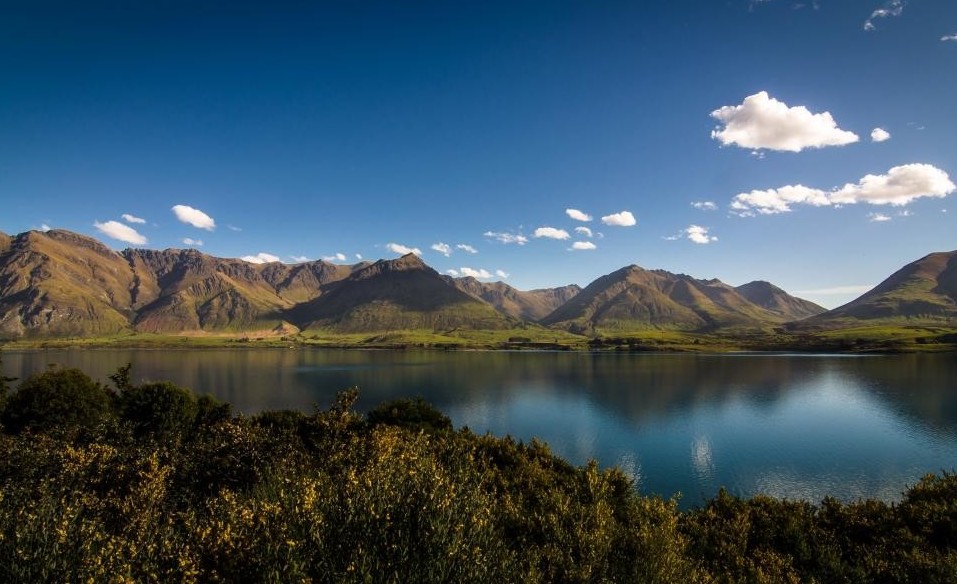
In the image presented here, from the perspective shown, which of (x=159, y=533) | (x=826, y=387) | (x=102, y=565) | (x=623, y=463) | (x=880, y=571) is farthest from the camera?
(x=826, y=387)

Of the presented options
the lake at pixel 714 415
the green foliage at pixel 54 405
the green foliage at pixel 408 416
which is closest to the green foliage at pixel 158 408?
the green foliage at pixel 54 405

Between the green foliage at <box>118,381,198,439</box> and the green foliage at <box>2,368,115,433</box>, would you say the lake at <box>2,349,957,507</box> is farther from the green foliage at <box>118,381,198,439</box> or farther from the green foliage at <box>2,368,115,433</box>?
the green foliage at <box>2,368,115,433</box>

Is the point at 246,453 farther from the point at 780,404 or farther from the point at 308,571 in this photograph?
the point at 780,404

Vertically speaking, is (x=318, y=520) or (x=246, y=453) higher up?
(x=318, y=520)

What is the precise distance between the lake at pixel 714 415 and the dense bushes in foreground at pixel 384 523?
85.2 feet

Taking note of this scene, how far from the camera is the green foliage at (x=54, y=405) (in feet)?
221

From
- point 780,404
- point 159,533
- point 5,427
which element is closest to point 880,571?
point 159,533

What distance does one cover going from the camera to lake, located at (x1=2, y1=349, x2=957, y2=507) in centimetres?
6788

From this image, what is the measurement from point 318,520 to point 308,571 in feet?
4.69

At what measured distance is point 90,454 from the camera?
94.2ft

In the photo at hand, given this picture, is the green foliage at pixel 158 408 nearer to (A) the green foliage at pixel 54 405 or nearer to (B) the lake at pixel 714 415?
(A) the green foliage at pixel 54 405

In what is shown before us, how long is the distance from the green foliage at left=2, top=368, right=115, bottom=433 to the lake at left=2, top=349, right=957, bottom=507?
48006 millimetres

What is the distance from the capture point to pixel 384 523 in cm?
1630

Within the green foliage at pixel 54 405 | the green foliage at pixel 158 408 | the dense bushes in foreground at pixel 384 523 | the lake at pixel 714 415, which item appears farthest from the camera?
the green foliage at pixel 158 408
